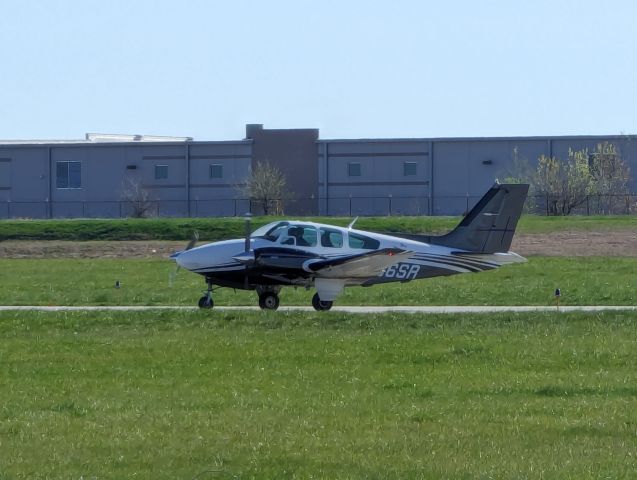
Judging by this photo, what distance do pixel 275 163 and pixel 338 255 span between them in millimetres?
51338

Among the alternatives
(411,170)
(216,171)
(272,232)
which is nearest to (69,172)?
(216,171)

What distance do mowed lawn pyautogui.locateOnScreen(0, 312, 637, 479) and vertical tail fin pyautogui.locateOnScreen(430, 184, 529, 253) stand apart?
5868mm

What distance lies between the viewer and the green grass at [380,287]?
3009cm

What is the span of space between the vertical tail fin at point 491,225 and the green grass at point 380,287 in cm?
191

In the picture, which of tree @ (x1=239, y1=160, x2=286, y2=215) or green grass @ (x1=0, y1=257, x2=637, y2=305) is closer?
green grass @ (x1=0, y1=257, x2=637, y2=305)

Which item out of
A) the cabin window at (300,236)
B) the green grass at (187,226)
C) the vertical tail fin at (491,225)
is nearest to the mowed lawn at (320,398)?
the cabin window at (300,236)

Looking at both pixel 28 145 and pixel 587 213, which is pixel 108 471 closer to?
pixel 587 213

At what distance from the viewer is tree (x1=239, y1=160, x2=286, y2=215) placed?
241ft

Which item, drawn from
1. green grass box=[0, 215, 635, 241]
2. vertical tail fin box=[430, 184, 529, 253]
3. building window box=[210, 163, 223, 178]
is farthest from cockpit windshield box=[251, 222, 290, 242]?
building window box=[210, 163, 223, 178]

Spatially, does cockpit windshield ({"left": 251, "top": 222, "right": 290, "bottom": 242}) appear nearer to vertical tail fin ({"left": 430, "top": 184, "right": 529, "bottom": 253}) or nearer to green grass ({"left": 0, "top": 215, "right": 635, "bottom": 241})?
vertical tail fin ({"left": 430, "top": 184, "right": 529, "bottom": 253})

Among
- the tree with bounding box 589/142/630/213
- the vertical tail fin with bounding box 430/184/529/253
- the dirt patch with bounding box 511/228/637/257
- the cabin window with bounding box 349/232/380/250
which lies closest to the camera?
the cabin window with bounding box 349/232/380/250

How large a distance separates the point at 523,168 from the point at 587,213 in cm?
467

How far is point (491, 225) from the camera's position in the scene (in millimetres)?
28031

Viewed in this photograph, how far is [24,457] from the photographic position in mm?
10828
